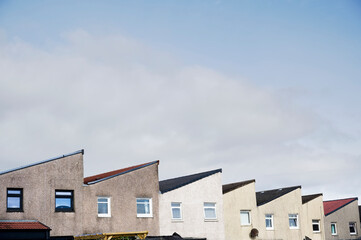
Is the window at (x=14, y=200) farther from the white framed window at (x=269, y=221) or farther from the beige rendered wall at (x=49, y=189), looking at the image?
the white framed window at (x=269, y=221)

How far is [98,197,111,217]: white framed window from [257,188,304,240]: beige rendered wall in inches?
515

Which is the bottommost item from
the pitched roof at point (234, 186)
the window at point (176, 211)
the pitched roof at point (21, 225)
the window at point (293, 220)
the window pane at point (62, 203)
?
the window at point (293, 220)

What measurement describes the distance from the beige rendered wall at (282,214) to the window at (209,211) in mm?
4724

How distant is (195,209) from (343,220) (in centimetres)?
1799

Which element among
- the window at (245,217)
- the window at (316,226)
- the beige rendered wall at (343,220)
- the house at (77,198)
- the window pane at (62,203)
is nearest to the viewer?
the house at (77,198)

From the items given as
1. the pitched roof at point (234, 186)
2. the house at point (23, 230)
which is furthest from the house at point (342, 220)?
the house at point (23, 230)

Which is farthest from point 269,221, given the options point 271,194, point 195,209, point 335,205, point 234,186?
point 335,205

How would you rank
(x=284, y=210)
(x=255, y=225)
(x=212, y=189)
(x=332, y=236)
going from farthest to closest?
(x=332, y=236)
(x=284, y=210)
(x=255, y=225)
(x=212, y=189)

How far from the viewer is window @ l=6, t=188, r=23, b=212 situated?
2864 centimetres

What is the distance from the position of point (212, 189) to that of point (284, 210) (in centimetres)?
817

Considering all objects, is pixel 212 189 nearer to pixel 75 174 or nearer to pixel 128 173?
pixel 128 173

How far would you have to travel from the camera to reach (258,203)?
41.3m

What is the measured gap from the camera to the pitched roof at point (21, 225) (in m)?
27.5

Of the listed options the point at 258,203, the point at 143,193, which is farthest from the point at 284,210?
the point at 143,193
